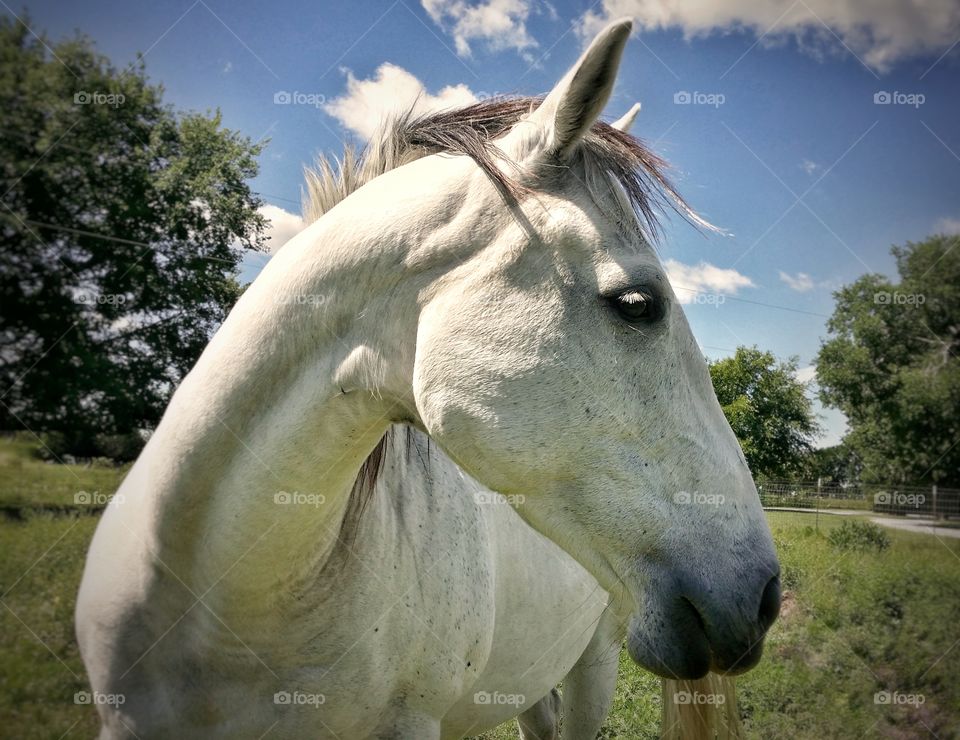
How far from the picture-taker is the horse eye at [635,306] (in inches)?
64.0

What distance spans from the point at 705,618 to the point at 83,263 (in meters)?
4.19

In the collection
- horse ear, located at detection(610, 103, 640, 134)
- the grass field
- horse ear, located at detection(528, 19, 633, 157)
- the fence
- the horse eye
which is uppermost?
horse ear, located at detection(610, 103, 640, 134)

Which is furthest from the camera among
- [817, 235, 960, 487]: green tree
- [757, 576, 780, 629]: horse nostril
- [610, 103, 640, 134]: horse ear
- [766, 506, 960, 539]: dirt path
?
[766, 506, 960, 539]: dirt path

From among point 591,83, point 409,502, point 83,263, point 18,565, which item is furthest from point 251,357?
point 18,565

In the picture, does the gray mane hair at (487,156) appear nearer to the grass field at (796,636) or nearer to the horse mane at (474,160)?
the horse mane at (474,160)

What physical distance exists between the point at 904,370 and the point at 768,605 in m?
10.0

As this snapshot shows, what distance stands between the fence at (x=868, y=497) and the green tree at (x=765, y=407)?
0.69 metres

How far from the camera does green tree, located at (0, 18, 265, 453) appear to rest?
3.07 meters

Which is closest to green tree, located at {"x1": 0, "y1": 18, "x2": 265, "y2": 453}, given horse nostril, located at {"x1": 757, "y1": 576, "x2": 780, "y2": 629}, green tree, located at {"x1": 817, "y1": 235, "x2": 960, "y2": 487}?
horse nostril, located at {"x1": 757, "y1": 576, "x2": 780, "y2": 629}

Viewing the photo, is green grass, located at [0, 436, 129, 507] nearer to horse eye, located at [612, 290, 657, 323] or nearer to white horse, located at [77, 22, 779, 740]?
white horse, located at [77, 22, 779, 740]

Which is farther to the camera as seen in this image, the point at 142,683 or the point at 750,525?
the point at 142,683

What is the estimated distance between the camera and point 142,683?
195 cm

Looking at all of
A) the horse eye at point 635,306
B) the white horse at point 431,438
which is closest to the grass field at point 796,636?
the white horse at point 431,438

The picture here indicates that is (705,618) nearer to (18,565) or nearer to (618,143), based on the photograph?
(618,143)
